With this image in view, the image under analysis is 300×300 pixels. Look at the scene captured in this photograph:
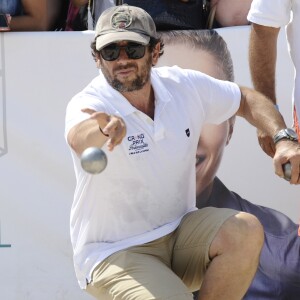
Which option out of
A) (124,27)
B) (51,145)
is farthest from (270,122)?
(51,145)

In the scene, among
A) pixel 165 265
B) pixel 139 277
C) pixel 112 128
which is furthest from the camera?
pixel 165 265

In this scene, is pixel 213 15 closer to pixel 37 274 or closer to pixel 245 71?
pixel 245 71

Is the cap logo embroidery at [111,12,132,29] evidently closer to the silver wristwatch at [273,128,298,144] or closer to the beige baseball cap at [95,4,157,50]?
the beige baseball cap at [95,4,157,50]

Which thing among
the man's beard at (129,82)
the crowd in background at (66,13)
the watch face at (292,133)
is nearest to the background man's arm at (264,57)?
the watch face at (292,133)

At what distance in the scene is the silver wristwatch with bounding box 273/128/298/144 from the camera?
3600 millimetres

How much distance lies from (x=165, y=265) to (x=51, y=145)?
134cm

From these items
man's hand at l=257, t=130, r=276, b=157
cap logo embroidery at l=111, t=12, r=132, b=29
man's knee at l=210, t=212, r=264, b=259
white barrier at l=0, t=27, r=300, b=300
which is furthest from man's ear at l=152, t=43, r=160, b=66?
white barrier at l=0, t=27, r=300, b=300

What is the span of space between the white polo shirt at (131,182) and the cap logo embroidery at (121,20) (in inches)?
8.5

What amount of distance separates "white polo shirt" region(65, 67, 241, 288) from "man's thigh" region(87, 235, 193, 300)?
4 cm

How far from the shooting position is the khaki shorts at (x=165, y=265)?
338 cm

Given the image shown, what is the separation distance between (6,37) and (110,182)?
1399 millimetres

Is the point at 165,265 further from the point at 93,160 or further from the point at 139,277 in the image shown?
the point at 93,160

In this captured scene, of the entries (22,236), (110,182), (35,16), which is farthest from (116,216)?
(35,16)

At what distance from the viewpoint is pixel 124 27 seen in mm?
3643
